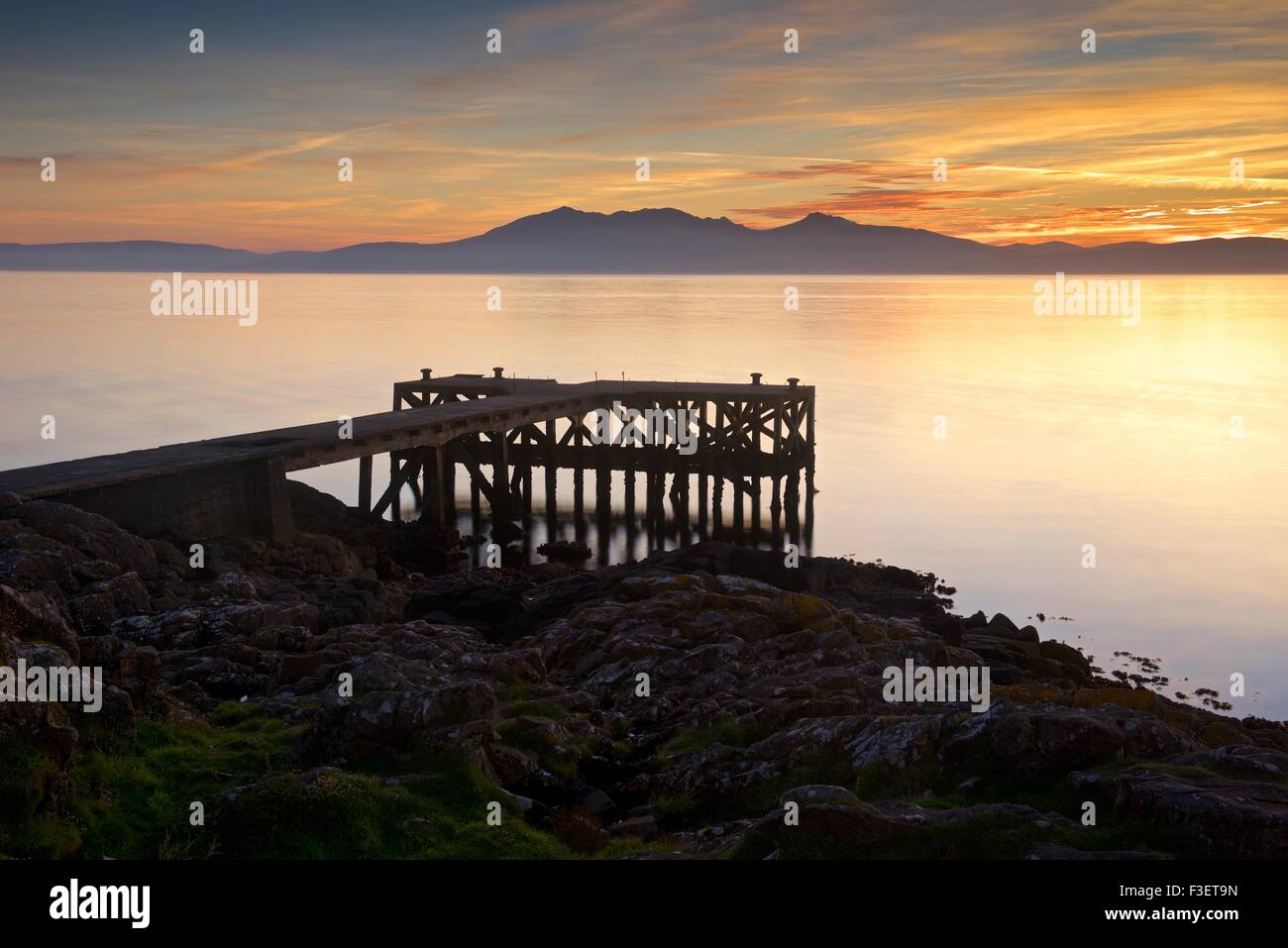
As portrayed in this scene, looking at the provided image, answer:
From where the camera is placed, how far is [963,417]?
61.0 meters

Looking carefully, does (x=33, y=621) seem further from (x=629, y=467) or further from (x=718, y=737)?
(x=629, y=467)

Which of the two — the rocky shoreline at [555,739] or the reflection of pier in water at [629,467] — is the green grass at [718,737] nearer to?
the rocky shoreline at [555,739]

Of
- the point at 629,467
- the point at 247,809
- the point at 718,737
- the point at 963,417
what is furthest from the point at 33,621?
the point at 963,417

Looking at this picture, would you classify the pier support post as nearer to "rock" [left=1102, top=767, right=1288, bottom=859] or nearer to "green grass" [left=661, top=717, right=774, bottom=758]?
"green grass" [left=661, top=717, right=774, bottom=758]

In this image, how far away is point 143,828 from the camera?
10.2 meters

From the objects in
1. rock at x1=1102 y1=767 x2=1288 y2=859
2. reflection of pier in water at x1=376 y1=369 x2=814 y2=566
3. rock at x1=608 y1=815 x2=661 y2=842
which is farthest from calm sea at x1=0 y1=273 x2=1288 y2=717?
rock at x1=608 y1=815 x2=661 y2=842

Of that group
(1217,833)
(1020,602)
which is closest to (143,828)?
(1217,833)

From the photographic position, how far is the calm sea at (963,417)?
30.9m

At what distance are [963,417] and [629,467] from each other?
28893 millimetres

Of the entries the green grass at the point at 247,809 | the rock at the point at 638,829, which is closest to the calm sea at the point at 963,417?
the rock at the point at 638,829

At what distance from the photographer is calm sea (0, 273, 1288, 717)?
30906mm

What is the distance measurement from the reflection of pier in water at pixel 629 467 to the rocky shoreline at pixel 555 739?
47.4ft

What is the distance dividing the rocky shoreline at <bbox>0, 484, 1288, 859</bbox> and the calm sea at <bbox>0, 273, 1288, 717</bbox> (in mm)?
11608

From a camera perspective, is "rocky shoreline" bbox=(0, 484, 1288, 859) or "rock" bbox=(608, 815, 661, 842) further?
"rock" bbox=(608, 815, 661, 842)
